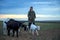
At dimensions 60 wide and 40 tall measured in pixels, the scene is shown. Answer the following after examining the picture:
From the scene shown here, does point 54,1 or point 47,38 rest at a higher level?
point 54,1

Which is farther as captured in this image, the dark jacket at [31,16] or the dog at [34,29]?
the dark jacket at [31,16]

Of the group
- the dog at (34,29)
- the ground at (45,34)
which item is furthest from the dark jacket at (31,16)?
the ground at (45,34)

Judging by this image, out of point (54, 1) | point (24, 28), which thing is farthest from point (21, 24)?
point (54, 1)

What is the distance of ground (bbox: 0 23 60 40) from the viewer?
13182mm

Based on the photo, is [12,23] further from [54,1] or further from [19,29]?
[54,1]

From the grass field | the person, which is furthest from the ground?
the person

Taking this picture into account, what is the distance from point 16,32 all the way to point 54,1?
1263 millimetres

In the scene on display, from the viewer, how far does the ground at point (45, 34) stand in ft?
43.2

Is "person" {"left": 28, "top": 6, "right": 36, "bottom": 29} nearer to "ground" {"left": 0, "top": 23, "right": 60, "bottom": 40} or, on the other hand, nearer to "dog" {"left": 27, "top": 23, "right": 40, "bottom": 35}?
"dog" {"left": 27, "top": 23, "right": 40, "bottom": 35}

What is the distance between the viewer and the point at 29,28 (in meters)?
13.2

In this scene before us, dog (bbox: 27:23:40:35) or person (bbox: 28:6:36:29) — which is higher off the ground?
person (bbox: 28:6:36:29)

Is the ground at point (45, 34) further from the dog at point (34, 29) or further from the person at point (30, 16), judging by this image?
the person at point (30, 16)

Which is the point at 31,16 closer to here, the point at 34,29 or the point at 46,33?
the point at 34,29

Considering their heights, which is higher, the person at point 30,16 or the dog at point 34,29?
the person at point 30,16
